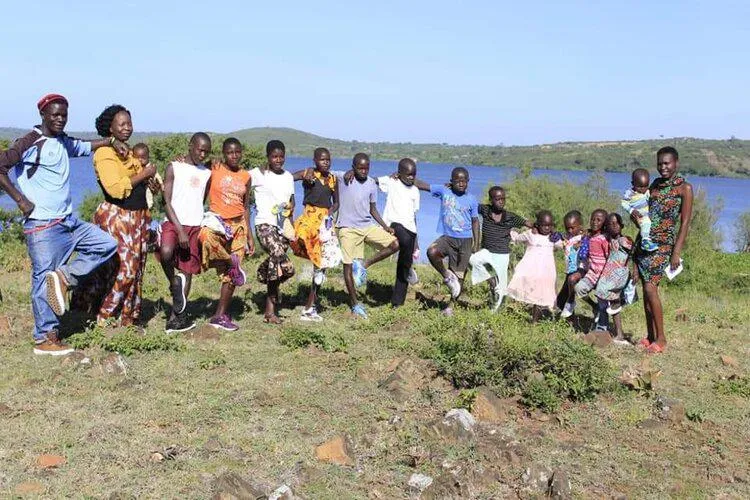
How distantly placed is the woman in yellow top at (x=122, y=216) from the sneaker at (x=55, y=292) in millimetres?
729

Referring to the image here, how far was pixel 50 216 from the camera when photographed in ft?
19.3

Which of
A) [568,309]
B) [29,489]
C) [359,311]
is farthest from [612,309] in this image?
[29,489]

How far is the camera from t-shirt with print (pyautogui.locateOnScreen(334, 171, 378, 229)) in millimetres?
7781

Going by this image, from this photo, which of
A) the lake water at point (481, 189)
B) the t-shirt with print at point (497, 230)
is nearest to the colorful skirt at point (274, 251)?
the t-shirt with print at point (497, 230)

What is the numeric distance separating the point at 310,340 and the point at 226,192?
168cm

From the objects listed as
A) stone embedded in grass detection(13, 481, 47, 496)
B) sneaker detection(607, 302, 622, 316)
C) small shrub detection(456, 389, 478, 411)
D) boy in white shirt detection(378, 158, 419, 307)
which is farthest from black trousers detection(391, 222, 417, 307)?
stone embedded in grass detection(13, 481, 47, 496)

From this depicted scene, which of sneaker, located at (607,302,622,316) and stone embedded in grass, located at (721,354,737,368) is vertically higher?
sneaker, located at (607,302,622,316)

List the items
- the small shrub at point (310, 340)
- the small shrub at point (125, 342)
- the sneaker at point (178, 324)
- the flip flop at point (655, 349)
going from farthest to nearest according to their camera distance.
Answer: the flip flop at point (655, 349)
the sneaker at point (178, 324)
the small shrub at point (310, 340)
the small shrub at point (125, 342)

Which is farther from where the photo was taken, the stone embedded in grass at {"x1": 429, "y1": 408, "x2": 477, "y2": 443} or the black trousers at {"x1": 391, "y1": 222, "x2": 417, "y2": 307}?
the black trousers at {"x1": 391, "y1": 222, "x2": 417, "y2": 307}

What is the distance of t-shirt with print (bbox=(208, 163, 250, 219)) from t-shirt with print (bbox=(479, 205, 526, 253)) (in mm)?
2800

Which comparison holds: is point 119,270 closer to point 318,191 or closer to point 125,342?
point 125,342

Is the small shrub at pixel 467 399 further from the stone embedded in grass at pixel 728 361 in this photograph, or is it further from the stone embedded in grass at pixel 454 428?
the stone embedded in grass at pixel 728 361

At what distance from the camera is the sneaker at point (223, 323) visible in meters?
7.00

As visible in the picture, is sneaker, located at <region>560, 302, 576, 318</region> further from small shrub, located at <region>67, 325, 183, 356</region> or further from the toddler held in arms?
small shrub, located at <region>67, 325, 183, 356</region>
